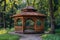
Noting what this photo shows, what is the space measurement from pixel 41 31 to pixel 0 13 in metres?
14.5

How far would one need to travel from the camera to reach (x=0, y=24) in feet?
133

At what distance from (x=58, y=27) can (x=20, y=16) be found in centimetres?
1130

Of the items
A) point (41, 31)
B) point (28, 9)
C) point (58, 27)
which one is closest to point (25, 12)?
point (28, 9)

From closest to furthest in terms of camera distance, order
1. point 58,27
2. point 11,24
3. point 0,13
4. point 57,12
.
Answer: point 57,12
point 58,27
point 0,13
point 11,24

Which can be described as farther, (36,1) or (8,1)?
(36,1)

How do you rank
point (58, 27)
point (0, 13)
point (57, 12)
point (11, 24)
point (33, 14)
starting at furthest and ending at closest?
A: 1. point (11, 24)
2. point (0, 13)
3. point (58, 27)
4. point (57, 12)
5. point (33, 14)

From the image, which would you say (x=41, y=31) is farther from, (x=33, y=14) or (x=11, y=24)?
(x=11, y=24)

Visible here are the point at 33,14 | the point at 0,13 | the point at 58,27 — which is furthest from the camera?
the point at 0,13

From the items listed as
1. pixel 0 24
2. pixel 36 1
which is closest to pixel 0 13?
pixel 0 24

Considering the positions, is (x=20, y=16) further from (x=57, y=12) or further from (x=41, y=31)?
(x=57, y=12)

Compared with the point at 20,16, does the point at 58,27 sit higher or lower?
lower

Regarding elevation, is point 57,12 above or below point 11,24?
above

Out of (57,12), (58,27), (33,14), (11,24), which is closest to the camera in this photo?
(33,14)

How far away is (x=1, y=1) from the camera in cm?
3869
